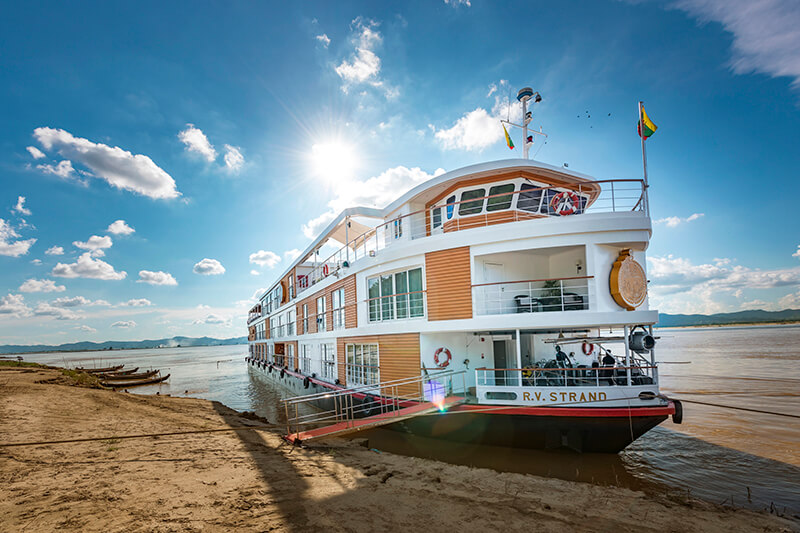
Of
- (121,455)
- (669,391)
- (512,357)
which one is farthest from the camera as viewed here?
(669,391)

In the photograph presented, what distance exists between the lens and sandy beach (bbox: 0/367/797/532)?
15.7 ft

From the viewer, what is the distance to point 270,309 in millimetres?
39312

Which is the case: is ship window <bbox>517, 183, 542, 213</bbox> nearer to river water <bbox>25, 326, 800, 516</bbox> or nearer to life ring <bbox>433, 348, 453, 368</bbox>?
life ring <bbox>433, 348, 453, 368</bbox>

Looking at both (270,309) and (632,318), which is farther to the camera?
(270,309)

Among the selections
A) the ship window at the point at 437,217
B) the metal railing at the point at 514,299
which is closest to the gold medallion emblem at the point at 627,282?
the metal railing at the point at 514,299

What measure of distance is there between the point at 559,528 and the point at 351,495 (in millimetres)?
3039

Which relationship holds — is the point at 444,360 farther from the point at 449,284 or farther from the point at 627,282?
the point at 627,282

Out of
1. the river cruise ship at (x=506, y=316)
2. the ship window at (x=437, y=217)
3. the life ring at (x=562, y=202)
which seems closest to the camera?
the river cruise ship at (x=506, y=316)

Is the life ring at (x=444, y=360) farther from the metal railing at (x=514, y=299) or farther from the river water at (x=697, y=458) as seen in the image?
the river water at (x=697, y=458)

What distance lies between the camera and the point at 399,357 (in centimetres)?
1247

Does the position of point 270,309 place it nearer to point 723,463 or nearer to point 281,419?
point 281,419

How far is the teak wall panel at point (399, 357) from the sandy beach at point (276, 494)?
126 inches

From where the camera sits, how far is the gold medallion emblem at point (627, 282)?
31.2 feet

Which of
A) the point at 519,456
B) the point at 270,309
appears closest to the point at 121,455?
the point at 519,456
